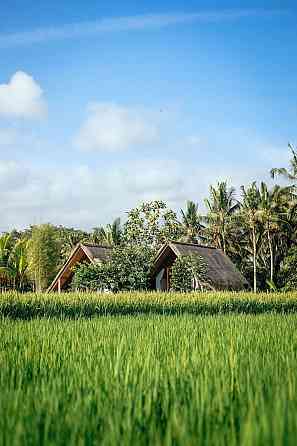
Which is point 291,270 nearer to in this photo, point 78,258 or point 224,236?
point 224,236

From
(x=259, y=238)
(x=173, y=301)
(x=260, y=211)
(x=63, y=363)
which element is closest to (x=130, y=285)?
(x=173, y=301)

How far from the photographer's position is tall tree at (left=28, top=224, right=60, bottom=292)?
3481 cm

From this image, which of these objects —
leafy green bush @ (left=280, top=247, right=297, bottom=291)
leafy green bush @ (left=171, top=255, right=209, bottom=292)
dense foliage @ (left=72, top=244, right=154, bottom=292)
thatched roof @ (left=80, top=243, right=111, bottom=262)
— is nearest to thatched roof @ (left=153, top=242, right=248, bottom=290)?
leafy green bush @ (left=171, top=255, right=209, bottom=292)

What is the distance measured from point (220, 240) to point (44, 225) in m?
11.4

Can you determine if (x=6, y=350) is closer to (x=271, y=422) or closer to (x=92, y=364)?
(x=92, y=364)

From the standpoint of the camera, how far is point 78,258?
23984 millimetres

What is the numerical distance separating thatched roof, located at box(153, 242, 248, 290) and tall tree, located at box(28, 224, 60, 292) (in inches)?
506

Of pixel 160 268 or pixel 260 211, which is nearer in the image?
pixel 160 268

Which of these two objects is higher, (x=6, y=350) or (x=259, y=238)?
(x=259, y=238)

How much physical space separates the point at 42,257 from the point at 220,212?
11.2 metres

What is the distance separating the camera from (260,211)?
29.5 meters

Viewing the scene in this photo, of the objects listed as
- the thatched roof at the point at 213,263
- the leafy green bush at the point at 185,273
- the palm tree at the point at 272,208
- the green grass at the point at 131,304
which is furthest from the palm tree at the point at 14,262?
the green grass at the point at 131,304

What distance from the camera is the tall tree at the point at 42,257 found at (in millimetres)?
34812

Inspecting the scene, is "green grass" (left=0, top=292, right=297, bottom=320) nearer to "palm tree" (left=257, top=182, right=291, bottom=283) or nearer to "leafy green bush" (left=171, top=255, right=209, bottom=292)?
"leafy green bush" (left=171, top=255, right=209, bottom=292)
